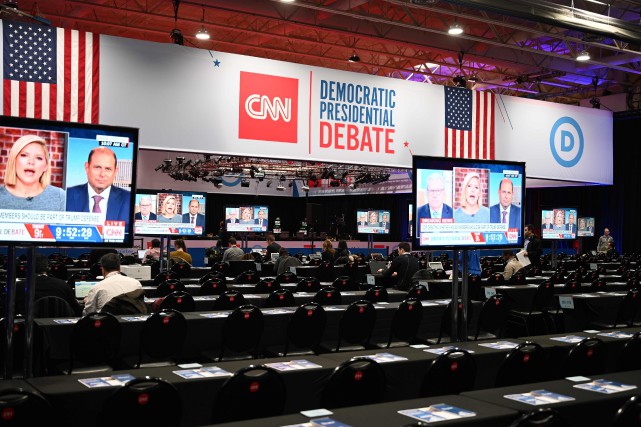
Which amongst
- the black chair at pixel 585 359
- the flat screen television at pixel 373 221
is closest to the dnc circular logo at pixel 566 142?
the flat screen television at pixel 373 221

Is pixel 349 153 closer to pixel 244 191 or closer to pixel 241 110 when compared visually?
pixel 241 110

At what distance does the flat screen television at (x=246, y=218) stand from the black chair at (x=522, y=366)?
48.0 ft

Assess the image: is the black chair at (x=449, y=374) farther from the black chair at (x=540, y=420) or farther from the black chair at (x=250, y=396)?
the black chair at (x=540, y=420)

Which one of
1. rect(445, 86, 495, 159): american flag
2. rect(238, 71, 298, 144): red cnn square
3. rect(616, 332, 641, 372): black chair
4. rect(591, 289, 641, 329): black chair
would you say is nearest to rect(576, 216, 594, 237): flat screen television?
rect(445, 86, 495, 159): american flag

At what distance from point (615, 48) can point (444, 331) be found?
9954 mm

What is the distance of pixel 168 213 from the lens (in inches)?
477

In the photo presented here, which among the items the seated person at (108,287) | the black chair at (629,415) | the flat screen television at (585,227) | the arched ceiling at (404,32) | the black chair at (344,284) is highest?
the arched ceiling at (404,32)

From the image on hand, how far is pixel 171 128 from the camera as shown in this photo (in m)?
12.0

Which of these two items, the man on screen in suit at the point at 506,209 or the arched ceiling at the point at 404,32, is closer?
the man on screen in suit at the point at 506,209

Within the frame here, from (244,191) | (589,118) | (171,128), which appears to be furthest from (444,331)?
(244,191)

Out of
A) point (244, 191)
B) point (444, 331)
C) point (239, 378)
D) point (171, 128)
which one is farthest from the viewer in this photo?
point (244, 191)

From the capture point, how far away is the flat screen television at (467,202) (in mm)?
5188

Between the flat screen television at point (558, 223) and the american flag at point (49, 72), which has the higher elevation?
the american flag at point (49, 72)

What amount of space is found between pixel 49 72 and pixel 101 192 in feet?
26.9
